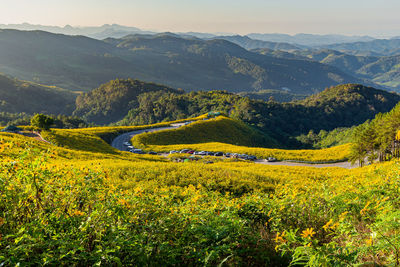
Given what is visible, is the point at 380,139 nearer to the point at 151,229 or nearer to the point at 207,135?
the point at 207,135

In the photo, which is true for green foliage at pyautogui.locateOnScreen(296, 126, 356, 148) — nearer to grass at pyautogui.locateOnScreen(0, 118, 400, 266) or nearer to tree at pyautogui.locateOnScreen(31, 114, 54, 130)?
tree at pyautogui.locateOnScreen(31, 114, 54, 130)

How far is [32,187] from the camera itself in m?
5.44

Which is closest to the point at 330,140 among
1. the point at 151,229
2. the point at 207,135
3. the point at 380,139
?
the point at 207,135

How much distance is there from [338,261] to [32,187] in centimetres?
618

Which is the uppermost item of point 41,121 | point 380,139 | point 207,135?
point 380,139

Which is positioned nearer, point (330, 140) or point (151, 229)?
point (151, 229)

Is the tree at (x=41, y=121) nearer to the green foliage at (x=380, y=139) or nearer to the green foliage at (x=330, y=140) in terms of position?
the green foliage at (x=380, y=139)

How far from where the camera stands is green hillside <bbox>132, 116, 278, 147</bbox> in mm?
72688

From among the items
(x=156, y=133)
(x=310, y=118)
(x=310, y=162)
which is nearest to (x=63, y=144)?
(x=156, y=133)

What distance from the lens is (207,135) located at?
268 feet

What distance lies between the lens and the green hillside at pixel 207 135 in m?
72.7

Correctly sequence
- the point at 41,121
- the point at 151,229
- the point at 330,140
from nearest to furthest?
the point at 151,229, the point at 41,121, the point at 330,140

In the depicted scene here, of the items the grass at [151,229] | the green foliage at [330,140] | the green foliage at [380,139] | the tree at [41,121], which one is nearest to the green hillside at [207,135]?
the tree at [41,121]

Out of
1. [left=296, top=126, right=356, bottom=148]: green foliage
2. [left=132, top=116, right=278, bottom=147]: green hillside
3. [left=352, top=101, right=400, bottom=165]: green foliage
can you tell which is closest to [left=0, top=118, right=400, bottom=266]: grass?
[left=352, top=101, right=400, bottom=165]: green foliage
